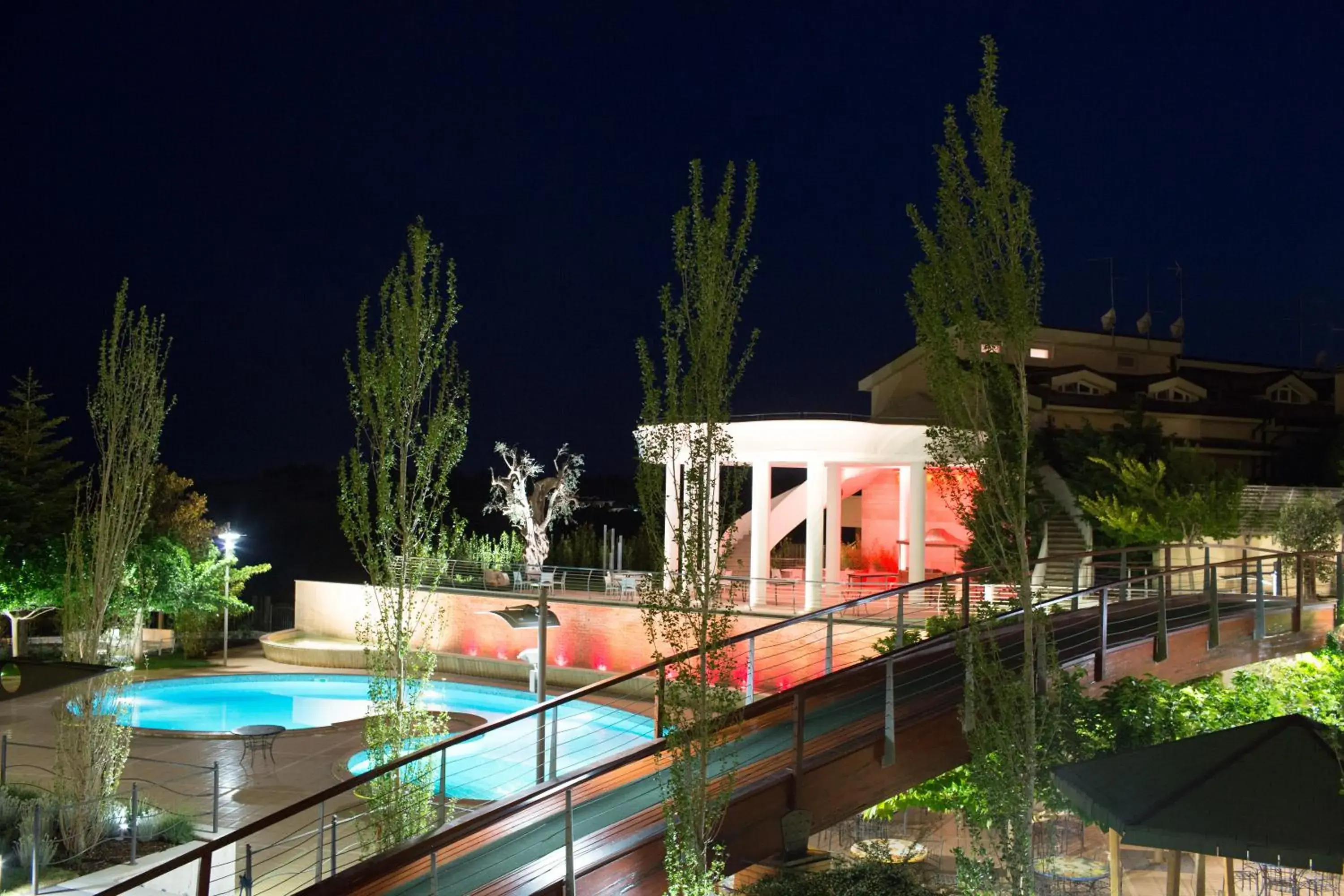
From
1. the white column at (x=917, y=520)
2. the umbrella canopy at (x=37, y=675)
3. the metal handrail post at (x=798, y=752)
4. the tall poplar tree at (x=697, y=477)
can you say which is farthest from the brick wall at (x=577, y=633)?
the tall poplar tree at (x=697, y=477)

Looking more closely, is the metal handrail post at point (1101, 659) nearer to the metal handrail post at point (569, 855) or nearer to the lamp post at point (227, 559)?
the metal handrail post at point (569, 855)

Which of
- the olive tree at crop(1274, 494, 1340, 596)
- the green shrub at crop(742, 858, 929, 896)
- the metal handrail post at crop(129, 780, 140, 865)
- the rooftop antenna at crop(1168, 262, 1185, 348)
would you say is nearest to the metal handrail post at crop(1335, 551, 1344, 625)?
the olive tree at crop(1274, 494, 1340, 596)

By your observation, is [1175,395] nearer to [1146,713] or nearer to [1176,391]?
[1176,391]

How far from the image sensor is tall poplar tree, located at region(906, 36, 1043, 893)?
6508 millimetres

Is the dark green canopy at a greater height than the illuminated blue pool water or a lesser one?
greater

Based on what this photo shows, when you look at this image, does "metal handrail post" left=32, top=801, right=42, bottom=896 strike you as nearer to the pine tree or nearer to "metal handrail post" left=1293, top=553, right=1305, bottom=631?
"metal handrail post" left=1293, top=553, right=1305, bottom=631

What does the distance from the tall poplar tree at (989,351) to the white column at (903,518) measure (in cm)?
1541

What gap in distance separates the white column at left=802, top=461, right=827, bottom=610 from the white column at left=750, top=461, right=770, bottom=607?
954mm

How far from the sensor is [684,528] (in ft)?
20.9

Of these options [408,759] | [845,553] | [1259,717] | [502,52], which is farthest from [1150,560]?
[502,52]

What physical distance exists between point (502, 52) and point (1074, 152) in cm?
2047

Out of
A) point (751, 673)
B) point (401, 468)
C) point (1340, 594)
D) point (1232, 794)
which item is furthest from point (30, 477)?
point (1232, 794)

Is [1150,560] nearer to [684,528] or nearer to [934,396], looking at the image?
[934,396]

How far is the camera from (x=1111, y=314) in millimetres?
33094
